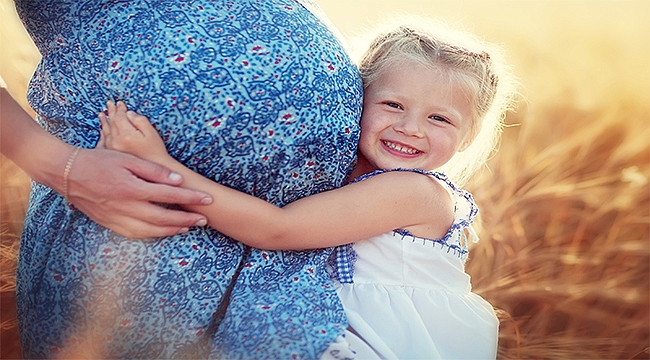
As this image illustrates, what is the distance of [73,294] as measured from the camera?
72.7 inches

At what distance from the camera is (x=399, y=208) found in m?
2.04

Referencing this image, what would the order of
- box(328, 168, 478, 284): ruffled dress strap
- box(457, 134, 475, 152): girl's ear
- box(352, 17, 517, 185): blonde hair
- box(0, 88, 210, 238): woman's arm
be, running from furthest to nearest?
box(457, 134, 475, 152): girl's ear < box(352, 17, 517, 185): blonde hair < box(328, 168, 478, 284): ruffled dress strap < box(0, 88, 210, 238): woman's arm

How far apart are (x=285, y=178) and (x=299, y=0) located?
60 centimetres

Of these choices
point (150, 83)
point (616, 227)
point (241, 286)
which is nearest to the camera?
point (150, 83)

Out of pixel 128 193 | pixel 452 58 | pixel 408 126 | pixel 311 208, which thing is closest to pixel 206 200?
pixel 128 193

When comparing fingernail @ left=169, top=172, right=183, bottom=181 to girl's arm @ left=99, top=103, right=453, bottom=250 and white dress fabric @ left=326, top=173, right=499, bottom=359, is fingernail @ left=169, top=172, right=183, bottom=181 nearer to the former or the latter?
girl's arm @ left=99, top=103, right=453, bottom=250

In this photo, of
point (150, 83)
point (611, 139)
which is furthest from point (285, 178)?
point (611, 139)

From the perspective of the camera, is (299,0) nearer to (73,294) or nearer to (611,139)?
(73,294)

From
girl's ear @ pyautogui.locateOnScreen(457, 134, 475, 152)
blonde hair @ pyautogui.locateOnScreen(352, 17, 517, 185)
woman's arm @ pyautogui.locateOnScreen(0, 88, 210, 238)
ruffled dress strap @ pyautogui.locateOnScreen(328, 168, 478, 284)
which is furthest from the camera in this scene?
girl's ear @ pyautogui.locateOnScreen(457, 134, 475, 152)

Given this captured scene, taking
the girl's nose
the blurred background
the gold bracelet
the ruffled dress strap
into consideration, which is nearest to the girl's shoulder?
the ruffled dress strap

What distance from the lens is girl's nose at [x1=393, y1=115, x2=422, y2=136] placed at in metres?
2.11

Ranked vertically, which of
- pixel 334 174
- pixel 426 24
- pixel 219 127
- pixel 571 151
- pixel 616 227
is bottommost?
pixel 616 227

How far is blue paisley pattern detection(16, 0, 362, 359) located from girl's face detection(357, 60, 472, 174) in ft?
0.62

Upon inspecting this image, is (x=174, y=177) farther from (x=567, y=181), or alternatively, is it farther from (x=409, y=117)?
(x=567, y=181)
